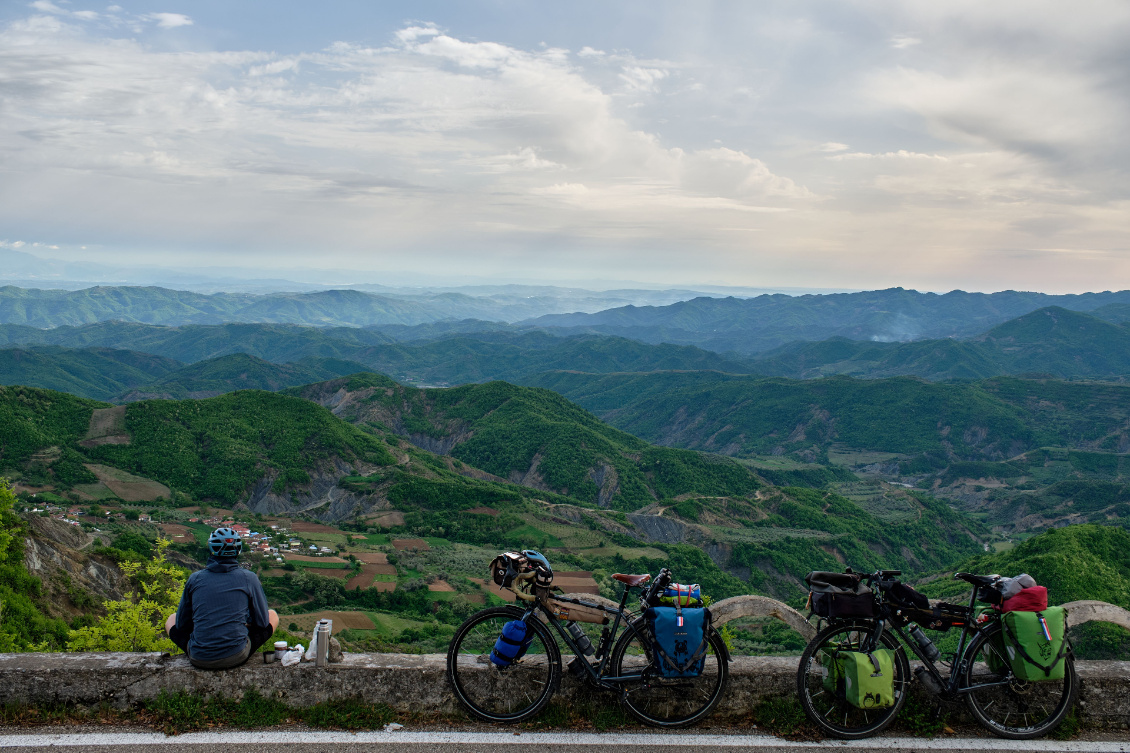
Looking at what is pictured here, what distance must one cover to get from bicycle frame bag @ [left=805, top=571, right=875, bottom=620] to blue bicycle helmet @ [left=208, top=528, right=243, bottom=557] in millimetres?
6007

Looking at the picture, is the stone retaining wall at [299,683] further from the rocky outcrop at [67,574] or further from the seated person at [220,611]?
the rocky outcrop at [67,574]

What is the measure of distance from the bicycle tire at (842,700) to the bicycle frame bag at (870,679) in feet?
0.48

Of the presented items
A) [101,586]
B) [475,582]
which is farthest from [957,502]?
[101,586]

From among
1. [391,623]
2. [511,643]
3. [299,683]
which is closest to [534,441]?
[391,623]

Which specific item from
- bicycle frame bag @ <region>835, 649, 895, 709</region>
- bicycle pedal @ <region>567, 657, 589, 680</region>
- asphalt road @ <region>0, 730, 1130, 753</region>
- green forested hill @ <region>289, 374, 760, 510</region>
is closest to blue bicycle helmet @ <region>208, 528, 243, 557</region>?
asphalt road @ <region>0, 730, 1130, 753</region>

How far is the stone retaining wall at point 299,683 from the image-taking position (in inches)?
277

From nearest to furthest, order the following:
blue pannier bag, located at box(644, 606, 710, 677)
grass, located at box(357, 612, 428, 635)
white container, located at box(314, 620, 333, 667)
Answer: blue pannier bag, located at box(644, 606, 710, 677)
white container, located at box(314, 620, 333, 667)
grass, located at box(357, 612, 428, 635)

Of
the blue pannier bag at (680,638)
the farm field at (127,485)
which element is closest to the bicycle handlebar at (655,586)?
the blue pannier bag at (680,638)

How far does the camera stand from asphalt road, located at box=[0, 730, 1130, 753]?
252 inches

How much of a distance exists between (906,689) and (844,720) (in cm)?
71

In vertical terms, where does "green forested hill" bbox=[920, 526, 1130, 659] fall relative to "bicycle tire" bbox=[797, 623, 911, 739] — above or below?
below

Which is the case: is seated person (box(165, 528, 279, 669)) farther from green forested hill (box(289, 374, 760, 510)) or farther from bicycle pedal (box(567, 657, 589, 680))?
green forested hill (box(289, 374, 760, 510))

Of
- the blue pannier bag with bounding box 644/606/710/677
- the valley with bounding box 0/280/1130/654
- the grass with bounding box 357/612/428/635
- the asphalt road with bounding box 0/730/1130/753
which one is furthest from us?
the valley with bounding box 0/280/1130/654

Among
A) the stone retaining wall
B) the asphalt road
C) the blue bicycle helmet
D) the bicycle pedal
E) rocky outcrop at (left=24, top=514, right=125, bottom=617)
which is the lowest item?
rocky outcrop at (left=24, top=514, right=125, bottom=617)
